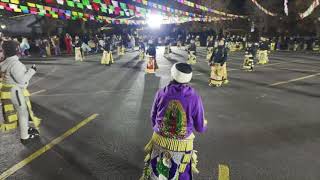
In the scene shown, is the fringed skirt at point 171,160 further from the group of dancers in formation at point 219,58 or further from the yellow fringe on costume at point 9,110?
the group of dancers in formation at point 219,58

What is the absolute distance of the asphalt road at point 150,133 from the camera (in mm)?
4898

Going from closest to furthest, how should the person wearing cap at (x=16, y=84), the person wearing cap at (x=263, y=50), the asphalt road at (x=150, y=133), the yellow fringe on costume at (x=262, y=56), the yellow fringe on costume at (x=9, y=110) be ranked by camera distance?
1. the asphalt road at (x=150, y=133)
2. the person wearing cap at (x=16, y=84)
3. the yellow fringe on costume at (x=9, y=110)
4. the person wearing cap at (x=263, y=50)
5. the yellow fringe on costume at (x=262, y=56)

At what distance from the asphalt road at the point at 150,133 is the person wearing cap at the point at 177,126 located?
1.33 meters

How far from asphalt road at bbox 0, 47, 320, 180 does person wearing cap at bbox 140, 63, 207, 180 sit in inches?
52.3

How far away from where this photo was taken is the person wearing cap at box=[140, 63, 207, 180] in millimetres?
3371

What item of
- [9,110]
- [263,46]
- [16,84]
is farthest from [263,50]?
[16,84]

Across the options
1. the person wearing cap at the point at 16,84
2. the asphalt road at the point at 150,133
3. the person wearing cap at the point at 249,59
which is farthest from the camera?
the person wearing cap at the point at 249,59

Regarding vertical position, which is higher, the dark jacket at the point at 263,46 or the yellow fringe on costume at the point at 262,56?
the dark jacket at the point at 263,46

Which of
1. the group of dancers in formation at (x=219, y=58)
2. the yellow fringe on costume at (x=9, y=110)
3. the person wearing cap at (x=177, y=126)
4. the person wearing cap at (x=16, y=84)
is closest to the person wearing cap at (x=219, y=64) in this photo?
the group of dancers in formation at (x=219, y=58)

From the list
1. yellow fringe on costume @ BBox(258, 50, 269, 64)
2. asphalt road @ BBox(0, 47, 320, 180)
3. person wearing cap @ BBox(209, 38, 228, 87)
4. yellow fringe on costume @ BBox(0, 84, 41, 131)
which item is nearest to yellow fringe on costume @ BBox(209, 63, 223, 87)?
person wearing cap @ BBox(209, 38, 228, 87)

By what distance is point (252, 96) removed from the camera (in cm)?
1008

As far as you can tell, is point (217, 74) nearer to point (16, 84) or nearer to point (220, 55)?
point (220, 55)

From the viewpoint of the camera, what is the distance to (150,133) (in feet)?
21.4

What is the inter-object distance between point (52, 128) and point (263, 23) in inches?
1589
